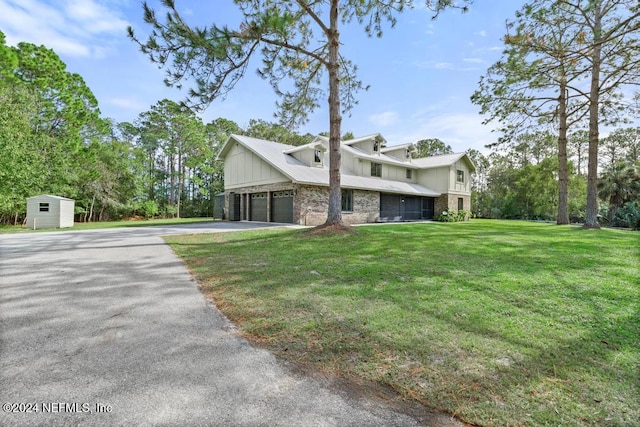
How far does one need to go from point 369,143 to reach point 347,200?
23.9ft

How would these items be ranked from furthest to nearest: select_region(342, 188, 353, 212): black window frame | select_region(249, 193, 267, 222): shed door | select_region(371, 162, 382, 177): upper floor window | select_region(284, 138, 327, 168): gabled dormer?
select_region(371, 162, 382, 177): upper floor window → select_region(284, 138, 327, 168): gabled dormer → select_region(249, 193, 267, 222): shed door → select_region(342, 188, 353, 212): black window frame

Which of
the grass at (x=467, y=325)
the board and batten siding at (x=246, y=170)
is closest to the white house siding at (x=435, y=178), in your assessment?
the board and batten siding at (x=246, y=170)

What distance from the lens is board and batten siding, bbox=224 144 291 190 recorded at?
1784 cm

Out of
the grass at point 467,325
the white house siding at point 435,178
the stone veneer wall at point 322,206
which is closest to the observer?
the grass at point 467,325

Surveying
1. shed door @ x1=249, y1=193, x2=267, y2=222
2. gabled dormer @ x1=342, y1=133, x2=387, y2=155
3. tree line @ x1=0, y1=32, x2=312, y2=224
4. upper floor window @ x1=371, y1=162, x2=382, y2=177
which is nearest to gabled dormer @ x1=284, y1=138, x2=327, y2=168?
tree line @ x1=0, y1=32, x2=312, y2=224

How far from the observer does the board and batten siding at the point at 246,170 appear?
17.8 meters

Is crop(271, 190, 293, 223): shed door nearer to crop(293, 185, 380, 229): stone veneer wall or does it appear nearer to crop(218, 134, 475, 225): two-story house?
crop(218, 134, 475, 225): two-story house

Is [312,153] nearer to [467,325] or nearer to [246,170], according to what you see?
[246,170]

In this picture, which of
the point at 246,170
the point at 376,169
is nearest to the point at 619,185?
the point at 376,169

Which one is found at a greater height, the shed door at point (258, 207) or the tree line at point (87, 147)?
the tree line at point (87, 147)

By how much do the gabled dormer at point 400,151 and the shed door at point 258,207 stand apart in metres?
12.5

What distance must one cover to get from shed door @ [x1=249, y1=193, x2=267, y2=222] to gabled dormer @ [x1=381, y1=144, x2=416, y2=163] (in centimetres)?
1246

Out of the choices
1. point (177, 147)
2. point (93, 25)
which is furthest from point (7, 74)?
point (177, 147)

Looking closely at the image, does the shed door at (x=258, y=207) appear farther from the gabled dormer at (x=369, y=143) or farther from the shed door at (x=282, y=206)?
the gabled dormer at (x=369, y=143)
